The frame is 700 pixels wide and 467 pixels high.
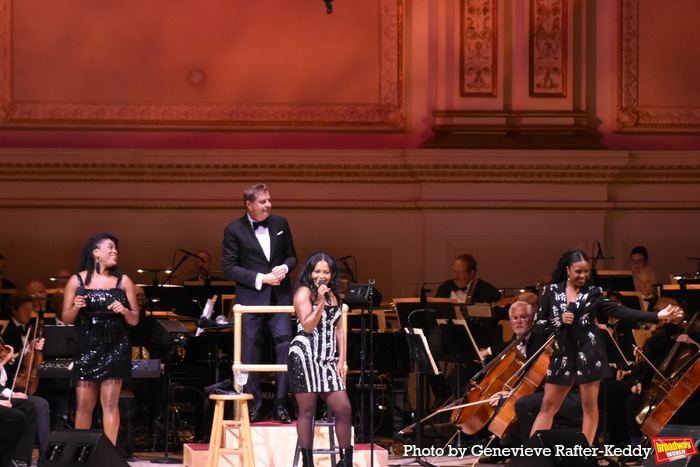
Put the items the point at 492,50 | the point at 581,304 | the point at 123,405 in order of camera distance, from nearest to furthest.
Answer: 1. the point at 581,304
2. the point at 123,405
3. the point at 492,50

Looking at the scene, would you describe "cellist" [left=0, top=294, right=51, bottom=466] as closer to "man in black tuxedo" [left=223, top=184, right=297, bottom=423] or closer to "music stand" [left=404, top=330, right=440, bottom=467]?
A: "man in black tuxedo" [left=223, top=184, right=297, bottom=423]

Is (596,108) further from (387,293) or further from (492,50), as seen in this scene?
(387,293)

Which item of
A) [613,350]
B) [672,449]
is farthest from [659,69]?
[672,449]

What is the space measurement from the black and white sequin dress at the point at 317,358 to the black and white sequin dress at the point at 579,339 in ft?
4.28

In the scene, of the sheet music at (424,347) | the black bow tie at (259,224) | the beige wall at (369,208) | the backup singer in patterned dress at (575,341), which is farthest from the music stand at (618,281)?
the black bow tie at (259,224)

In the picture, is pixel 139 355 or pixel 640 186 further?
pixel 640 186

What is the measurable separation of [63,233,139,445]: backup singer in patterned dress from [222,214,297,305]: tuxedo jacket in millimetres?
665

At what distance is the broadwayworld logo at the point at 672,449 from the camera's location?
616 centimetres

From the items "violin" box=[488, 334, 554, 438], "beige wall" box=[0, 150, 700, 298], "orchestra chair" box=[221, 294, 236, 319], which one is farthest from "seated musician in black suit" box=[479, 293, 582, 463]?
"beige wall" box=[0, 150, 700, 298]

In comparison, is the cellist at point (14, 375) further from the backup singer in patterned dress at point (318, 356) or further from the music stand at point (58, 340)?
the backup singer in patterned dress at point (318, 356)

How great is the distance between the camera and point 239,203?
1212 centimetres

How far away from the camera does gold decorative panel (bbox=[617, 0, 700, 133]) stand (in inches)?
483

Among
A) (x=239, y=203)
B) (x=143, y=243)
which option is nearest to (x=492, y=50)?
(x=239, y=203)

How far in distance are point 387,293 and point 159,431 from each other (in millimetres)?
2974
